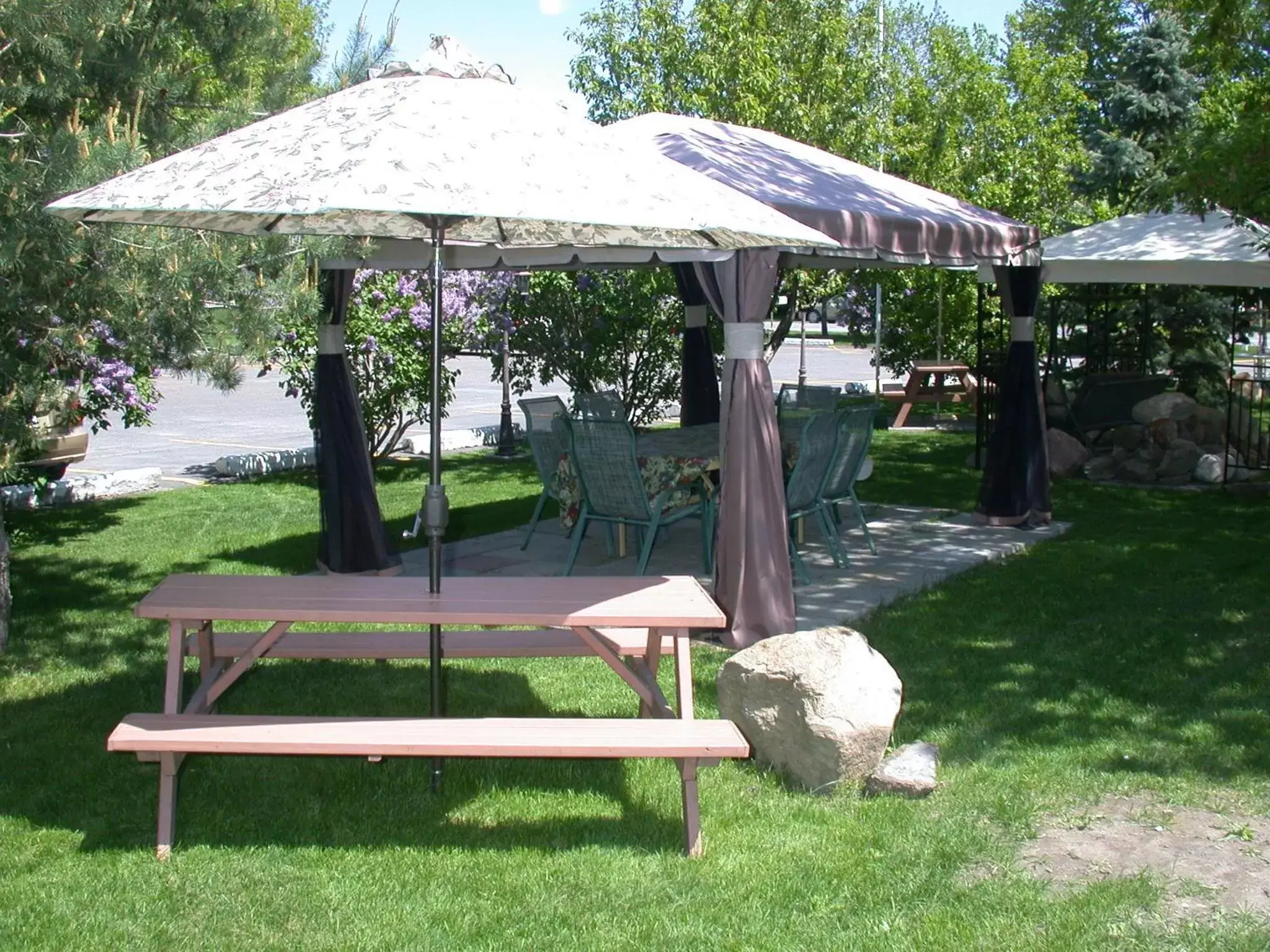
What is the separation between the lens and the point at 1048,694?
5781 millimetres

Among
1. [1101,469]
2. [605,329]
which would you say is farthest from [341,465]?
[1101,469]

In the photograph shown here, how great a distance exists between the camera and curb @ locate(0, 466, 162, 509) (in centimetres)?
1086

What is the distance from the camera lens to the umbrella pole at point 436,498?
445cm

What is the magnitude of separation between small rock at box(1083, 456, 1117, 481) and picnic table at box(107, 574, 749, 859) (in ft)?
27.0

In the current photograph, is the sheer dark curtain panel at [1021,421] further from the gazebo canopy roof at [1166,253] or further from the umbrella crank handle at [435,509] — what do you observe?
the umbrella crank handle at [435,509]

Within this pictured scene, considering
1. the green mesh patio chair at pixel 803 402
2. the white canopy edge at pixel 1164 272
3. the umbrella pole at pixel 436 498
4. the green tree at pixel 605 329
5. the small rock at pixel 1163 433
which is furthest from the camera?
the green tree at pixel 605 329

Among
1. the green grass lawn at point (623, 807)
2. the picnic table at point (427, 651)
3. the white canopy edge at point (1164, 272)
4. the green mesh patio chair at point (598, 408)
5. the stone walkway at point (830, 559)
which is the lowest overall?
the green grass lawn at point (623, 807)

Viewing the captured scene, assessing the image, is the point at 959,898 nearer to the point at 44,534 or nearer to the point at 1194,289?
the point at 44,534

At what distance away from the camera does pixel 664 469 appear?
26.3ft

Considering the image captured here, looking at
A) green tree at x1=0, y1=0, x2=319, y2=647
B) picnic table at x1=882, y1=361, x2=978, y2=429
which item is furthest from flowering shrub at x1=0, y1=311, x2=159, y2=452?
picnic table at x1=882, y1=361, x2=978, y2=429

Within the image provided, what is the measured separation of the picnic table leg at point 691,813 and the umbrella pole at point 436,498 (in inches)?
37.9

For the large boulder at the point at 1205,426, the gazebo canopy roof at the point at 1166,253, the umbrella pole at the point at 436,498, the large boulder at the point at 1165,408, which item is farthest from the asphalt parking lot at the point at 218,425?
the umbrella pole at the point at 436,498

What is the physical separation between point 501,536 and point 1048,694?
4552 mm

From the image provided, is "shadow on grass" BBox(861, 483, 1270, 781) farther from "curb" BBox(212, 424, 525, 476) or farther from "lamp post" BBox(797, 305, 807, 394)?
"curb" BBox(212, 424, 525, 476)
